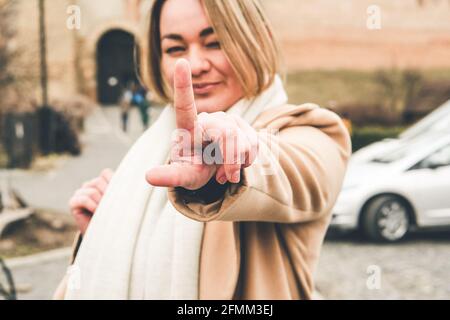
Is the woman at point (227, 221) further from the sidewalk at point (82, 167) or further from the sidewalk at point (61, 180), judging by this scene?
Result: the sidewalk at point (82, 167)

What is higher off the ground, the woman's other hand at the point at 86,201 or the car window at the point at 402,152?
the woman's other hand at the point at 86,201

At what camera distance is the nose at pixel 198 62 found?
47.4 inches

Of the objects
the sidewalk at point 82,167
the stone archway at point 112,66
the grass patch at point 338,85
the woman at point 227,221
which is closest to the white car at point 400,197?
the sidewalk at point 82,167

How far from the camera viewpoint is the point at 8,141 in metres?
9.98

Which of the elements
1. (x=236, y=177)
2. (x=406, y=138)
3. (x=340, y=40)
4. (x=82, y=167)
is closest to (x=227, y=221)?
(x=236, y=177)

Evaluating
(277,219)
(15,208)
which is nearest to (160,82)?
(277,219)

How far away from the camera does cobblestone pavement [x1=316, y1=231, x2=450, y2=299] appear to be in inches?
176

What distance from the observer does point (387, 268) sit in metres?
5.10

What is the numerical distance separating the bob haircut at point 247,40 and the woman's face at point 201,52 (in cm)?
2

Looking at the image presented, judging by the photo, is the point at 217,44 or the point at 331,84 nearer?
the point at 217,44

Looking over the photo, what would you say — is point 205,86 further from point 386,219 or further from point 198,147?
point 386,219
